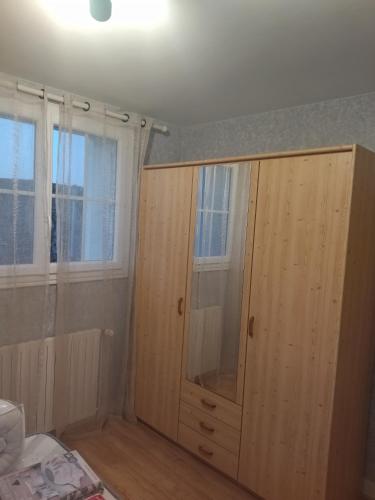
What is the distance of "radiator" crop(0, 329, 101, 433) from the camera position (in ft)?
7.51

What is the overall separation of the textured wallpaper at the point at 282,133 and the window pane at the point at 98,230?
0.65 meters

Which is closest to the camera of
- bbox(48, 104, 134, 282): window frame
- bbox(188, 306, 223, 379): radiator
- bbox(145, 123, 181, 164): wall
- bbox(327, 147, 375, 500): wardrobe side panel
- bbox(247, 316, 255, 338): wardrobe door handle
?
bbox(327, 147, 375, 500): wardrobe side panel

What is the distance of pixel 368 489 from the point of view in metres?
2.24

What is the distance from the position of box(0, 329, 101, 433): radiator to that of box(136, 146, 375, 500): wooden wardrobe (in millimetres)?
622

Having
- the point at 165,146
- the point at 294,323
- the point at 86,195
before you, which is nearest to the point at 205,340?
the point at 294,323

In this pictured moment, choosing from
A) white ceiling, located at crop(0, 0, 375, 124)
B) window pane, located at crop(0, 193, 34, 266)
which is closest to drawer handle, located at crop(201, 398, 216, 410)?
window pane, located at crop(0, 193, 34, 266)

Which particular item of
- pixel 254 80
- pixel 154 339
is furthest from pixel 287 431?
pixel 254 80

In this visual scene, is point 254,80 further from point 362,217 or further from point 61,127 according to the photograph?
point 61,127

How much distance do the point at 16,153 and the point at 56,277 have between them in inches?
32.0

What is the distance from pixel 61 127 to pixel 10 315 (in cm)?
121

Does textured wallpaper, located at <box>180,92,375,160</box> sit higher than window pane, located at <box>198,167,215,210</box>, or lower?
higher

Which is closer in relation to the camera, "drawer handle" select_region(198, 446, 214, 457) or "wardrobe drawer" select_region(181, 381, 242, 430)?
"wardrobe drawer" select_region(181, 381, 242, 430)

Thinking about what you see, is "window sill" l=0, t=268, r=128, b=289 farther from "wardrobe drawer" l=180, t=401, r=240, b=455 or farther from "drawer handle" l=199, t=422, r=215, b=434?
"drawer handle" l=199, t=422, r=215, b=434

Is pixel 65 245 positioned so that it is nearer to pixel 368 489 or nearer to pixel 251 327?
pixel 251 327
